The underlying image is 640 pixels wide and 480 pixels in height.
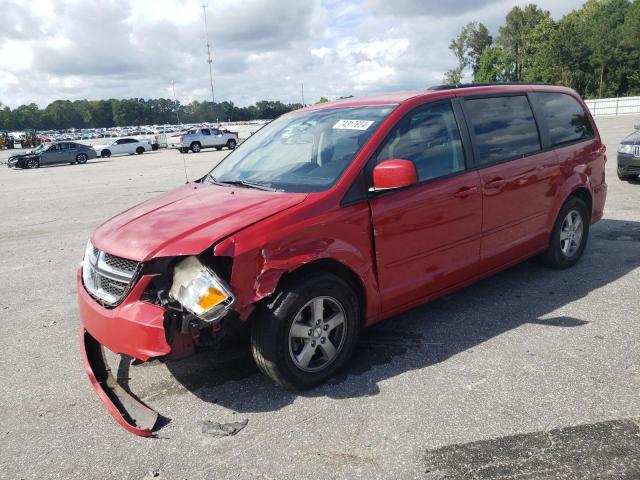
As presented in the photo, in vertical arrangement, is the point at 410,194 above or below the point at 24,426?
above

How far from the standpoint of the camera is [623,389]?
318 cm

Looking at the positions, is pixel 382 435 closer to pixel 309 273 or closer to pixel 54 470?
pixel 309 273

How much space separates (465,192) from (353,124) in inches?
39.7

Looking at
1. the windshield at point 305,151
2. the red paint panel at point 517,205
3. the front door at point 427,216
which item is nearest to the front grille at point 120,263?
the windshield at point 305,151

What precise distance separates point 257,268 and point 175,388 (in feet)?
3.69

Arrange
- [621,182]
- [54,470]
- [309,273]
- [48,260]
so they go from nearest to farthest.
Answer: [54,470], [309,273], [48,260], [621,182]

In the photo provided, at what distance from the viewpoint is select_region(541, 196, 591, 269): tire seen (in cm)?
520

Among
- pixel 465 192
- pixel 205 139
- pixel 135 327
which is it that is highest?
pixel 205 139

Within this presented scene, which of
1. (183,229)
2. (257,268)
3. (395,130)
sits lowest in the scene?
(257,268)

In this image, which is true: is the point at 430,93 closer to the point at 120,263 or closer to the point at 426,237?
the point at 426,237

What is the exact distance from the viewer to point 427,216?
380cm

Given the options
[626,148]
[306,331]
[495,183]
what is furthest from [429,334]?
[626,148]

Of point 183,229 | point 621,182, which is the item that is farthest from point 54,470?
point 621,182

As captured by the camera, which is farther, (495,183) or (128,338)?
(495,183)
